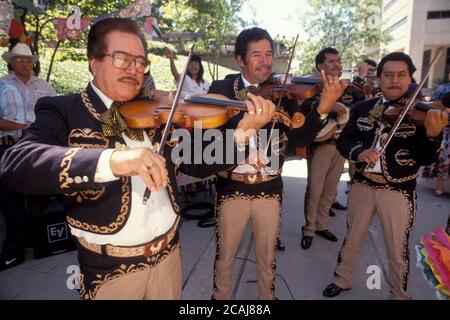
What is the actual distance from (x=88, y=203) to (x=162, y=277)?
0.48m

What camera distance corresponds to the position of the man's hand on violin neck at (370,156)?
231 cm

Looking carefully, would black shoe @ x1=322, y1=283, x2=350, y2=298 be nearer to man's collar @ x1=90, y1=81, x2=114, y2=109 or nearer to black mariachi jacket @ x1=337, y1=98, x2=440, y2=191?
black mariachi jacket @ x1=337, y1=98, x2=440, y2=191

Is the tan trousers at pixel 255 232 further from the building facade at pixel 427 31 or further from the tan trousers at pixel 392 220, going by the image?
the building facade at pixel 427 31

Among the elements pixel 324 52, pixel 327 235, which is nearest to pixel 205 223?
pixel 327 235


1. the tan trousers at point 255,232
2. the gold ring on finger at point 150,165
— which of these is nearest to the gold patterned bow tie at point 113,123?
the gold ring on finger at point 150,165

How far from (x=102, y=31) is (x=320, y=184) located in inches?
119

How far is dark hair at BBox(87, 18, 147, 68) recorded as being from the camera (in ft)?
4.48

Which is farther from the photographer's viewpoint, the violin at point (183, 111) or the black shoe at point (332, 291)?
the black shoe at point (332, 291)

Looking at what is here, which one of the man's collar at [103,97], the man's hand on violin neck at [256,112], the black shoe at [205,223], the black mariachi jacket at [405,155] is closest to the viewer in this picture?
the man's collar at [103,97]

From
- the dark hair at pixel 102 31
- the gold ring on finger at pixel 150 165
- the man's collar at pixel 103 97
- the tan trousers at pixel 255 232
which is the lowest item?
the tan trousers at pixel 255 232

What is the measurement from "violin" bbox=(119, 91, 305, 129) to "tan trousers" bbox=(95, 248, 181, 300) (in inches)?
25.0

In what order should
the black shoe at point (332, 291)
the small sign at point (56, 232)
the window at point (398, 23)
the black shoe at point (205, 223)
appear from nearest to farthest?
the black shoe at point (332, 291) < the small sign at point (56, 232) < the black shoe at point (205, 223) < the window at point (398, 23)

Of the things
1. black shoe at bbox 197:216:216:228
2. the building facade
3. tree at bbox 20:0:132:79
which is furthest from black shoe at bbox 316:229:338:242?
the building facade

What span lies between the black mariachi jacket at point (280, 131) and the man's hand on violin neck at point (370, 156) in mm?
481
